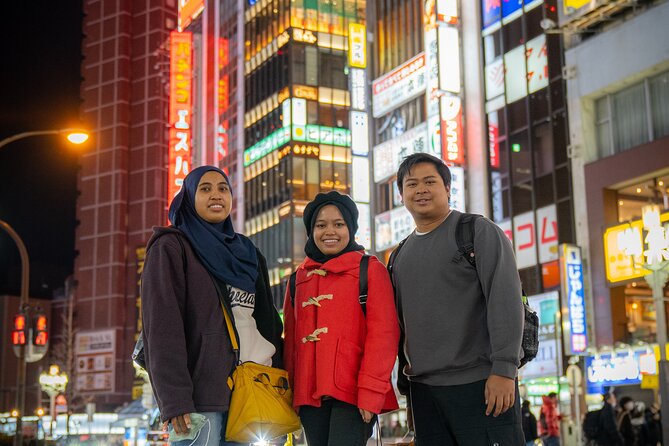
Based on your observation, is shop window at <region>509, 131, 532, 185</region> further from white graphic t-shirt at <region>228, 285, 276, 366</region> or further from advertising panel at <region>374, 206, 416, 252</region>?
white graphic t-shirt at <region>228, 285, 276, 366</region>

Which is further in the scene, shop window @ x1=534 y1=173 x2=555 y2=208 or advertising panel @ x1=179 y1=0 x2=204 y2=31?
advertising panel @ x1=179 y1=0 x2=204 y2=31

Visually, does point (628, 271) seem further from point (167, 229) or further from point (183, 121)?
point (183, 121)

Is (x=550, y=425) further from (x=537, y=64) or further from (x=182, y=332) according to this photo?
(x=537, y=64)

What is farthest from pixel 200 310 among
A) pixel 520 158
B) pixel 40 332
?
pixel 520 158

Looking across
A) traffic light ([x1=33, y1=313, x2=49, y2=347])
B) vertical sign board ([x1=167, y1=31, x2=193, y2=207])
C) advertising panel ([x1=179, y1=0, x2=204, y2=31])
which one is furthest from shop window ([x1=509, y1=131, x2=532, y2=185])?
advertising panel ([x1=179, y1=0, x2=204, y2=31])

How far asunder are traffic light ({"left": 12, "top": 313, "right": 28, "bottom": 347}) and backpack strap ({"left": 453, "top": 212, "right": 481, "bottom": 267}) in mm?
18501

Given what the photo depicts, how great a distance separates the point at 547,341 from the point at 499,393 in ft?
86.5

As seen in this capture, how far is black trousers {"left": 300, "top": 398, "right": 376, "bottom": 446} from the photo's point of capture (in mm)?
4781

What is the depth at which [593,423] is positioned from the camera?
17031mm

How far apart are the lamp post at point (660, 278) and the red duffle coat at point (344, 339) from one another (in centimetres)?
1102

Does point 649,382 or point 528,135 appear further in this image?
point 528,135

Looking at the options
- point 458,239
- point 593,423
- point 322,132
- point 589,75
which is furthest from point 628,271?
point 322,132

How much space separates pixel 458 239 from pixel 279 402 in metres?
1.33

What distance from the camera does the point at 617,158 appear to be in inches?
1052
